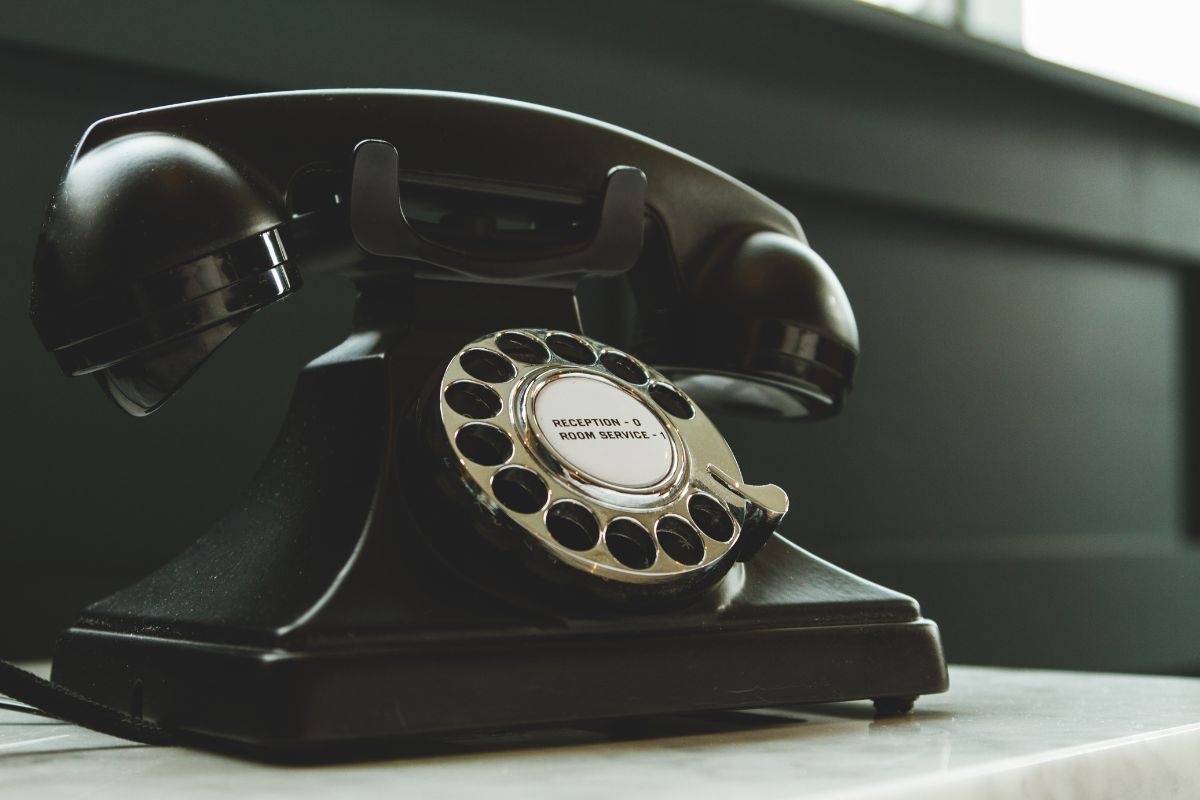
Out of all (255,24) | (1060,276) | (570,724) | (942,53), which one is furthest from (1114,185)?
(570,724)

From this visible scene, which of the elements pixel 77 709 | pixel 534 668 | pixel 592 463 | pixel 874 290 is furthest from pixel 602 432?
pixel 874 290

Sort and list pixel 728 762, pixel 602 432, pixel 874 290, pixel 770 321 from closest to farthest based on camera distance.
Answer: pixel 728 762
pixel 602 432
pixel 770 321
pixel 874 290

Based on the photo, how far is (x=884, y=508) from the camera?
1768 mm

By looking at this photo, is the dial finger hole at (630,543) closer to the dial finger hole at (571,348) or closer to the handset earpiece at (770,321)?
the dial finger hole at (571,348)

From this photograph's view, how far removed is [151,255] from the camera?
1.92ft

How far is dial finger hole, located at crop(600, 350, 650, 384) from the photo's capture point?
0.67m

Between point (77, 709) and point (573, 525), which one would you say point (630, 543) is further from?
point (77, 709)

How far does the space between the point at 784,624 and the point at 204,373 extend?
73cm

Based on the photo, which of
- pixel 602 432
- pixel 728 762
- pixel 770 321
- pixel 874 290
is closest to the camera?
pixel 728 762

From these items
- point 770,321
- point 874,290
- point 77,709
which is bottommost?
point 77,709

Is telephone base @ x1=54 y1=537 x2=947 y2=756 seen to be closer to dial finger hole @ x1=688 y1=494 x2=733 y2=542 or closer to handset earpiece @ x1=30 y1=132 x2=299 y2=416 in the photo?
dial finger hole @ x1=688 y1=494 x2=733 y2=542

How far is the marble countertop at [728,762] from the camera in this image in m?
0.45

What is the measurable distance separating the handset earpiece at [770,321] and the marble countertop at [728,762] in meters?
0.22

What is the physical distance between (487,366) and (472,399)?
3cm
